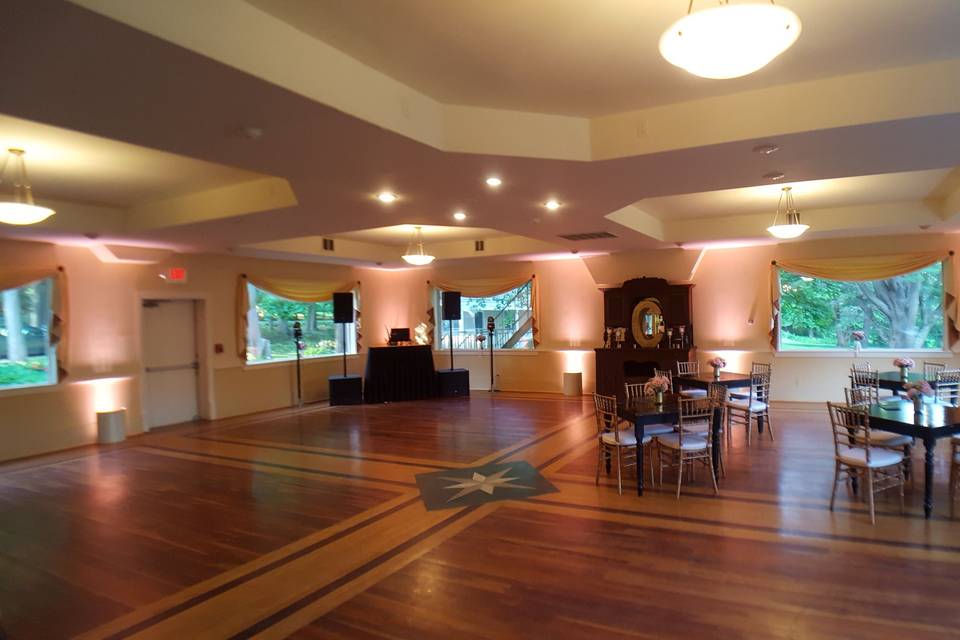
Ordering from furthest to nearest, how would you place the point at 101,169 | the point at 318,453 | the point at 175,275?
the point at 175,275 < the point at 318,453 < the point at 101,169

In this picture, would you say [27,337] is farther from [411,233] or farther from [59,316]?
[411,233]

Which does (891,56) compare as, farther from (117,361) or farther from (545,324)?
(117,361)

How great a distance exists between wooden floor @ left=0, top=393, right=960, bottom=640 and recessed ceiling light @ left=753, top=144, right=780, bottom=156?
2844mm

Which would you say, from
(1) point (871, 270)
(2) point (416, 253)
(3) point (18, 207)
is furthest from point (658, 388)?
(3) point (18, 207)

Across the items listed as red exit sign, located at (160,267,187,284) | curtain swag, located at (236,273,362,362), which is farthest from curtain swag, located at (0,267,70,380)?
curtain swag, located at (236,273,362,362)

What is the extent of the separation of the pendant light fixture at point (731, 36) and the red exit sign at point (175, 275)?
Result: 866 cm

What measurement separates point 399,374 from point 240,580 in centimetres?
757

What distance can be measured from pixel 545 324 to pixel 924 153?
778 cm

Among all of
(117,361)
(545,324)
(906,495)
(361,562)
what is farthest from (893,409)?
(117,361)

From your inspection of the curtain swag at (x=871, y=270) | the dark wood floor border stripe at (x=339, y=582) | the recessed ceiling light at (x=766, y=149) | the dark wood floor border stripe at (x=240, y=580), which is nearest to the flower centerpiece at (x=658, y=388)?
the dark wood floor border stripe at (x=339, y=582)

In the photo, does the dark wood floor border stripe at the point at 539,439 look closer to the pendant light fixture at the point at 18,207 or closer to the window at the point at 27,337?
the pendant light fixture at the point at 18,207

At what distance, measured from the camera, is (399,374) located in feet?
36.6

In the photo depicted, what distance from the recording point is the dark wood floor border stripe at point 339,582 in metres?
3.05

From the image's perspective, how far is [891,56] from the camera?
3.32 meters
